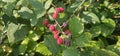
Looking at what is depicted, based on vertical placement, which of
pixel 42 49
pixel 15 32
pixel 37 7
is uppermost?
pixel 37 7

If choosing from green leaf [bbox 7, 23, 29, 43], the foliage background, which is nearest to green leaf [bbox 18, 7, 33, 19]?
the foliage background

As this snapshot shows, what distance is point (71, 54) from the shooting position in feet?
3.65

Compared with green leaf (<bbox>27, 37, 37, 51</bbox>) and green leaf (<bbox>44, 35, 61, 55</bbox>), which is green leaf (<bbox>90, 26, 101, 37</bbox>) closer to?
green leaf (<bbox>27, 37, 37, 51</bbox>)

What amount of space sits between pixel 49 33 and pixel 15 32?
26cm

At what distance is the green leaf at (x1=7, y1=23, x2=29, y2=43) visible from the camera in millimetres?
1512

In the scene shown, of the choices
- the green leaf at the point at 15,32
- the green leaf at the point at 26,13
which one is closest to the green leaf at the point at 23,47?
the green leaf at the point at 15,32

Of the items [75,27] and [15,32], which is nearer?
[75,27]

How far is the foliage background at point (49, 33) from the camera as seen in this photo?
3.89 feet

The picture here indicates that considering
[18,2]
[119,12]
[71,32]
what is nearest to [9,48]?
[18,2]

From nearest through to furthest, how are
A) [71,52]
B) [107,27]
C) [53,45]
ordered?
[71,52]
[53,45]
[107,27]

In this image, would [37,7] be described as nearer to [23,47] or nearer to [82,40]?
[82,40]

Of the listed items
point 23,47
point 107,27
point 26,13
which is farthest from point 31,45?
point 107,27

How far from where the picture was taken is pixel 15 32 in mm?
1523

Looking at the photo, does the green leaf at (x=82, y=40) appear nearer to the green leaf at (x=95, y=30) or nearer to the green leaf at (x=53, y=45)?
the green leaf at (x=53, y=45)
